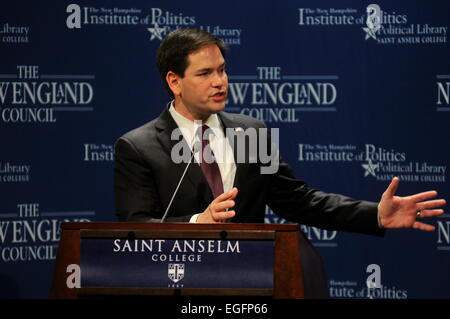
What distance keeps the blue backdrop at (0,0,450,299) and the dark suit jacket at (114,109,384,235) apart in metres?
1.78

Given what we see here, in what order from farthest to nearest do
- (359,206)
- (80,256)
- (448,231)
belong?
(448,231)
(359,206)
(80,256)

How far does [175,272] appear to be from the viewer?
7.91ft

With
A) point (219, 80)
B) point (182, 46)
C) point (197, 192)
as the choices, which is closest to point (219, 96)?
point (219, 80)

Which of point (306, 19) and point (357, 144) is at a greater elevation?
point (306, 19)

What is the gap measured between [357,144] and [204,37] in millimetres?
2113

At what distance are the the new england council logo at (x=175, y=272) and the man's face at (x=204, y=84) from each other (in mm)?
1138

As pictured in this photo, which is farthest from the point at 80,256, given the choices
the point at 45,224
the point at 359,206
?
the point at 45,224

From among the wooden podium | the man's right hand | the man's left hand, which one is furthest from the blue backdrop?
the wooden podium

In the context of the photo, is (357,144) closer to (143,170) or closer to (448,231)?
(448,231)

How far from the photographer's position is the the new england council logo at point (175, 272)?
7.89 ft

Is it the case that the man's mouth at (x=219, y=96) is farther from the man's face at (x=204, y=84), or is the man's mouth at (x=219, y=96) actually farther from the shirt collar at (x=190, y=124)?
the shirt collar at (x=190, y=124)

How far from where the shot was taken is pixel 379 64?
5254 mm

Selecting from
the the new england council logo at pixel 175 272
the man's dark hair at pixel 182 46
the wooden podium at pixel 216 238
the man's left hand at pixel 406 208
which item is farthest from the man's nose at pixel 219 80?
the the new england council logo at pixel 175 272

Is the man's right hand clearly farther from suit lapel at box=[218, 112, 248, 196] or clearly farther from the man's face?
the man's face
